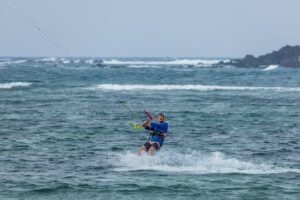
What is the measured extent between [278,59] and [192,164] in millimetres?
120264

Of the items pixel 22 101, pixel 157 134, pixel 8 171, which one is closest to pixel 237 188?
pixel 157 134

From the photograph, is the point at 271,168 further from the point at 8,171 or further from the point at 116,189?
the point at 8,171

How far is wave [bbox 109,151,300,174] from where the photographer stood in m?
17.7

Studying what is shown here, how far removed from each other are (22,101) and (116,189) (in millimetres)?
25059

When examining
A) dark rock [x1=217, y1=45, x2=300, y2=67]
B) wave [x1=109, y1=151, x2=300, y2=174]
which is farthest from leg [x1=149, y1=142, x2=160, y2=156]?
dark rock [x1=217, y1=45, x2=300, y2=67]

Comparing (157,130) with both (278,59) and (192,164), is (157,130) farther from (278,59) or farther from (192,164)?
(278,59)

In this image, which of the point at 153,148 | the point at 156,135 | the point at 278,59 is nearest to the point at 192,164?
the point at 153,148

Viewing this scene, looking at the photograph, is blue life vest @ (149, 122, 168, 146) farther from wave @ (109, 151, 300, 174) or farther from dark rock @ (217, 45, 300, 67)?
dark rock @ (217, 45, 300, 67)

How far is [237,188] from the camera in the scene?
15594mm

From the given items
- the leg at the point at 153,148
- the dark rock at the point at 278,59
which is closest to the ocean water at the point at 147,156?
the leg at the point at 153,148

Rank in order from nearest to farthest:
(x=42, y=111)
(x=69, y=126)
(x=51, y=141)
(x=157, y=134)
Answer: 1. (x=157, y=134)
2. (x=51, y=141)
3. (x=69, y=126)
4. (x=42, y=111)

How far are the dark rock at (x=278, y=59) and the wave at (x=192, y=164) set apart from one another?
109220 millimetres

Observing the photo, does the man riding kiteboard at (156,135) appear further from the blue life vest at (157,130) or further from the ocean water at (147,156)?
the ocean water at (147,156)

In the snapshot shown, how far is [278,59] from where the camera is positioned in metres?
135
